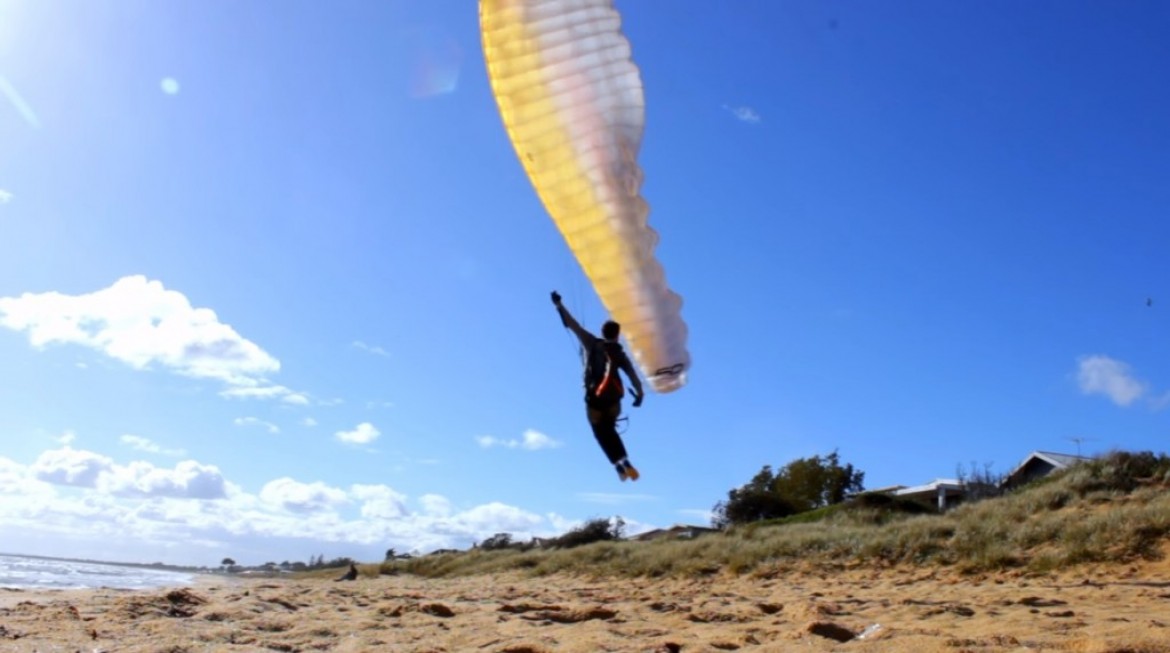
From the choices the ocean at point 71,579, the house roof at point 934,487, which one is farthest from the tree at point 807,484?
the ocean at point 71,579

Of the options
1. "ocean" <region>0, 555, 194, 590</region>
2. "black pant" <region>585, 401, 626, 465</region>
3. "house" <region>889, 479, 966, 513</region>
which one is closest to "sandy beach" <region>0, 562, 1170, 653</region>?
"black pant" <region>585, 401, 626, 465</region>

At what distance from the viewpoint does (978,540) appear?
1191 centimetres

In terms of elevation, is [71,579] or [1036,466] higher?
[1036,466]

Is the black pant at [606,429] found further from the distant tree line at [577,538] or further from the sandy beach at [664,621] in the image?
the distant tree line at [577,538]

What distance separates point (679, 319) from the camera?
590 centimetres

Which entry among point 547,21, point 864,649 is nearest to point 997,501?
point 864,649

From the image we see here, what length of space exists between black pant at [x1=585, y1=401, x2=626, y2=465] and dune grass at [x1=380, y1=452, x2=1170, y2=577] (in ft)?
23.2

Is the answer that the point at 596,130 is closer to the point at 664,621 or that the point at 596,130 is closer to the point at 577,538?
the point at 664,621

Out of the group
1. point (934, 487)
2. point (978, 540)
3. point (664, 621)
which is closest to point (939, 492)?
point (934, 487)

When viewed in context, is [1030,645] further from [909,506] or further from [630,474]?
[909,506]

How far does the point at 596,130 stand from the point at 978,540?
29.5ft

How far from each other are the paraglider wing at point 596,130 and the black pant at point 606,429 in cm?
60

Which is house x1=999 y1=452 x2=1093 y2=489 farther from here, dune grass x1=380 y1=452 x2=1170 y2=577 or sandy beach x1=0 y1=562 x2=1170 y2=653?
sandy beach x1=0 y1=562 x2=1170 y2=653

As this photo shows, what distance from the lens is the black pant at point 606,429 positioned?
525 cm
